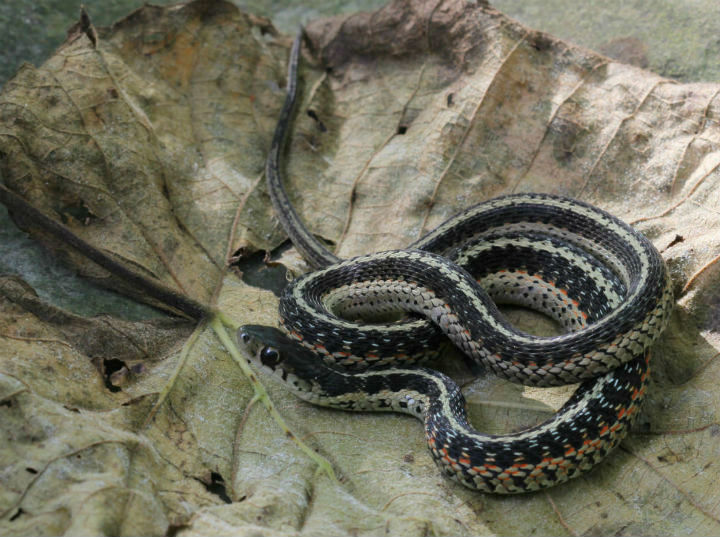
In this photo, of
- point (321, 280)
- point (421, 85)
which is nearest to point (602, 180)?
point (421, 85)

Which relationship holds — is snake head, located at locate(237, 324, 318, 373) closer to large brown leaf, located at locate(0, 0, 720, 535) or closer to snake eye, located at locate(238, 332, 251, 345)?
snake eye, located at locate(238, 332, 251, 345)

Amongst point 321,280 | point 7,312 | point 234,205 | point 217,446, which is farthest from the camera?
point 234,205

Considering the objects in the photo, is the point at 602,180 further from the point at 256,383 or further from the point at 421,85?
the point at 256,383

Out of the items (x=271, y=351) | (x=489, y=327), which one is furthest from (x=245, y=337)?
(x=489, y=327)

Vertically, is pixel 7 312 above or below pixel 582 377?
above

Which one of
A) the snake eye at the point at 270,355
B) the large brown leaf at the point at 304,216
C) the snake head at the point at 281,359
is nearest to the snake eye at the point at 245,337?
the snake head at the point at 281,359

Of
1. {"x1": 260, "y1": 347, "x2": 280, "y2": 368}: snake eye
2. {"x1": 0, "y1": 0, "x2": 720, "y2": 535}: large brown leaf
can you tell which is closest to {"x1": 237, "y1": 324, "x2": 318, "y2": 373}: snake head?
{"x1": 260, "y1": 347, "x2": 280, "y2": 368}: snake eye
